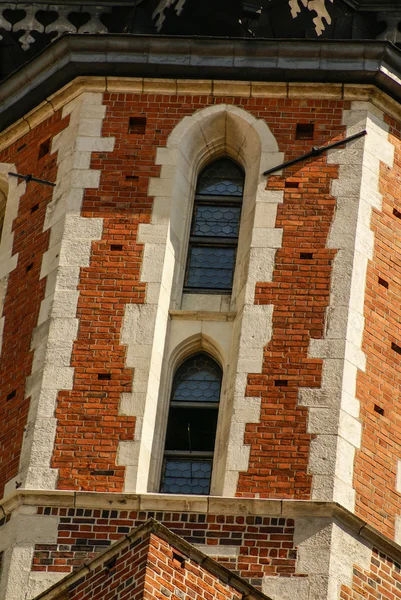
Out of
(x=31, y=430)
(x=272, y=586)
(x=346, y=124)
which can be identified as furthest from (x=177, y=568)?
(x=346, y=124)

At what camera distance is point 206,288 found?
3052cm

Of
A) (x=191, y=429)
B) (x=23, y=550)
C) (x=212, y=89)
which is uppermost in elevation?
(x=212, y=89)

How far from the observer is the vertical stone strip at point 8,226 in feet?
102

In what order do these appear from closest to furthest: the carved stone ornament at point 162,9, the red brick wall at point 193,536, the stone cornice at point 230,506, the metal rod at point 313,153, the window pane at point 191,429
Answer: the red brick wall at point 193,536, the stone cornice at point 230,506, the window pane at point 191,429, the metal rod at point 313,153, the carved stone ornament at point 162,9

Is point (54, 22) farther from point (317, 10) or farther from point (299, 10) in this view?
point (317, 10)

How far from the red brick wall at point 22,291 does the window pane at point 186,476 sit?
4.80 feet

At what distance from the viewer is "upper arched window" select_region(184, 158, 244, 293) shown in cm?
3058

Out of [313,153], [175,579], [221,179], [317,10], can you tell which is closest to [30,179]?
[221,179]

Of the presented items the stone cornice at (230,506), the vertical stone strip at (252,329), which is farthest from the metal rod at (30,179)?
the stone cornice at (230,506)

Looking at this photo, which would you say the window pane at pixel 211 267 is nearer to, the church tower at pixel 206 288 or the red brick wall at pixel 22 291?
the church tower at pixel 206 288

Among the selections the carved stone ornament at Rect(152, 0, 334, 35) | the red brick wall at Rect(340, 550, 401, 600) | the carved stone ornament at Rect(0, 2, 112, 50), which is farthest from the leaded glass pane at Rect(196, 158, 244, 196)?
the red brick wall at Rect(340, 550, 401, 600)

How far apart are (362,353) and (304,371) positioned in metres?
0.67

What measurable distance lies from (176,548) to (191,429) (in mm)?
3744

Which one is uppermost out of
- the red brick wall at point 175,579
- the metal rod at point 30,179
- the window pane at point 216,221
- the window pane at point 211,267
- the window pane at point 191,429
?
the metal rod at point 30,179
